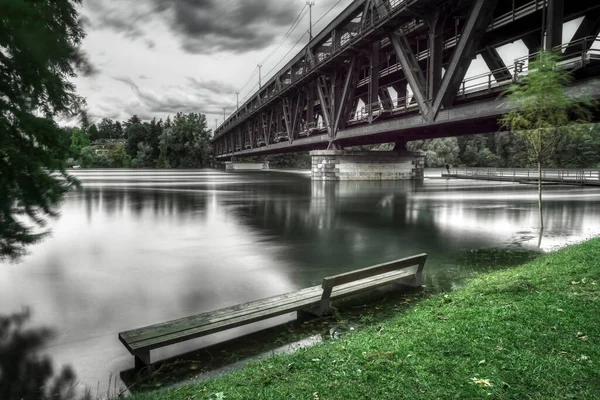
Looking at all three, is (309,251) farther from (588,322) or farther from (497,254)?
(588,322)

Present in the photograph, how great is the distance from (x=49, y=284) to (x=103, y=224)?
879 cm

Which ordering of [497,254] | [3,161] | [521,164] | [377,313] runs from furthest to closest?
1. [521,164]
2. [497,254]
3. [377,313]
4. [3,161]

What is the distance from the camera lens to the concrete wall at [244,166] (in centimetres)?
11562

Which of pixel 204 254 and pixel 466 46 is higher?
pixel 466 46

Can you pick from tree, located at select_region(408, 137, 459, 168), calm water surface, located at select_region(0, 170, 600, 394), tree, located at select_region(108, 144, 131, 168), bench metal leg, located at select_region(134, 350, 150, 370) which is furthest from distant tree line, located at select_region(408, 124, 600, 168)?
bench metal leg, located at select_region(134, 350, 150, 370)

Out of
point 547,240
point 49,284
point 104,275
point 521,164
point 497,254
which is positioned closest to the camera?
point 49,284

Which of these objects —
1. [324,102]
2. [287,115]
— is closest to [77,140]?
[324,102]

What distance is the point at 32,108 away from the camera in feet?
8.41

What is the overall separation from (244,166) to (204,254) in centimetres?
10902

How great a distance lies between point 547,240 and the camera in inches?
504

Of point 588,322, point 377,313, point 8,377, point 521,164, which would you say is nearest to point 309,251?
point 377,313

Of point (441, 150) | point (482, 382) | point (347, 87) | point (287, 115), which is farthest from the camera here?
point (441, 150)

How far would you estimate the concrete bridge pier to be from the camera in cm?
4278

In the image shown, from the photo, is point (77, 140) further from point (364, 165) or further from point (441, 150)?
point (441, 150)
